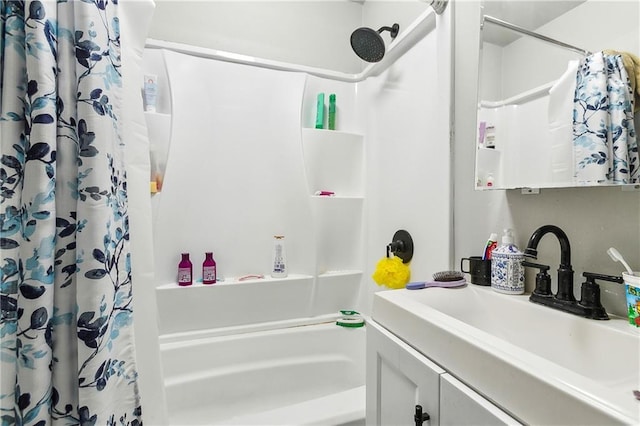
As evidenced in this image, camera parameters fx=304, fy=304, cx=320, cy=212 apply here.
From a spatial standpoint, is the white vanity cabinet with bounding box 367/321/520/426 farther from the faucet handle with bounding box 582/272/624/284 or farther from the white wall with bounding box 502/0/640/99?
the white wall with bounding box 502/0/640/99

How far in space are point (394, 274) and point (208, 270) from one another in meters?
0.94

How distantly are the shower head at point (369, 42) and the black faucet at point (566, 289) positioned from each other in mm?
1154

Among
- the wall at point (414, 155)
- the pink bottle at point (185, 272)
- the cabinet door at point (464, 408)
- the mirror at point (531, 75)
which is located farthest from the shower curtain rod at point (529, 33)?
the pink bottle at point (185, 272)

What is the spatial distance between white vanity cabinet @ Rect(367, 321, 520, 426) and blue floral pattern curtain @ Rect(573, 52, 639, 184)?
22.9 inches

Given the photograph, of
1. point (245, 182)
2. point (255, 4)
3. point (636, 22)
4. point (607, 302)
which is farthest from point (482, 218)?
point (255, 4)

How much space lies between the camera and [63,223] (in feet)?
1.91

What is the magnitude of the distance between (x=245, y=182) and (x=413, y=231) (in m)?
0.92

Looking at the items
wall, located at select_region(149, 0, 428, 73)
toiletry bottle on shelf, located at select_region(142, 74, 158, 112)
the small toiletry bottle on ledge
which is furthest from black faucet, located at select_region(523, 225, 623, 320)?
toiletry bottle on shelf, located at select_region(142, 74, 158, 112)

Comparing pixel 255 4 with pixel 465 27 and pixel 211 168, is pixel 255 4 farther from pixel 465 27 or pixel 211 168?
pixel 465 27

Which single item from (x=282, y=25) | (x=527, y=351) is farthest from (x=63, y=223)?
(x=282, y=25)

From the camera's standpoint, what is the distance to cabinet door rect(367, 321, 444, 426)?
627 millimetres

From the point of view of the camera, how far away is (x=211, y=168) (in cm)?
161

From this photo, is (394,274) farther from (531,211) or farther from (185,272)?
(185,272)

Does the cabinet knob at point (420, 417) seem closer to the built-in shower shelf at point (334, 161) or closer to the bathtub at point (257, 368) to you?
the bathtub at point (257, 368)
